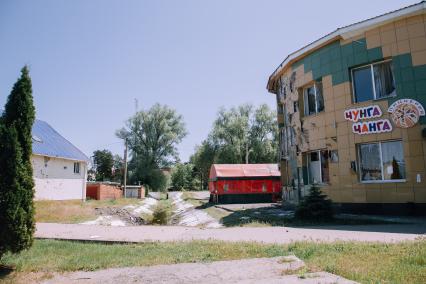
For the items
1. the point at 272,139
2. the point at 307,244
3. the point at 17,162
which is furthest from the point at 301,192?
the point at 272,139

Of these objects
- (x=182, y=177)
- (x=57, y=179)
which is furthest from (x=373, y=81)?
(x=182, y=177)

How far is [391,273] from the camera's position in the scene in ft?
17.1

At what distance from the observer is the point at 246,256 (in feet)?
23.0

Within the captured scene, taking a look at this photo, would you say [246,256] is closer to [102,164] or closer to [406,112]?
[406,112]

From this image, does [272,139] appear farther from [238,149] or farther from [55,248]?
[55,248]

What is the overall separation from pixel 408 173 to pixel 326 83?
5653 mm

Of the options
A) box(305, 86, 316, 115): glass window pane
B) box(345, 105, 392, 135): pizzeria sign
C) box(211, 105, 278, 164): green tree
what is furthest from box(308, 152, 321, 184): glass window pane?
box(211, 105, 278, 164): green tree

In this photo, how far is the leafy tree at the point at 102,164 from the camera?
207ft

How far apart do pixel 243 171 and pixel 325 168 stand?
36.9ft

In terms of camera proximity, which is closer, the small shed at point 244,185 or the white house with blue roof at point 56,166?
the white house with blue roof at point 56,166

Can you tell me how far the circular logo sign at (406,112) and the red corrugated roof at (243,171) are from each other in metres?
14.8

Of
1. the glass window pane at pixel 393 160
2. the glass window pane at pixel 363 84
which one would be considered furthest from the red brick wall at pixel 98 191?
the glass window pane at pixel 393 160

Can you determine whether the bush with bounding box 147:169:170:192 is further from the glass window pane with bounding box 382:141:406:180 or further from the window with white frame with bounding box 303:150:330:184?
the glass window pane with bounding box 382:141:406:180

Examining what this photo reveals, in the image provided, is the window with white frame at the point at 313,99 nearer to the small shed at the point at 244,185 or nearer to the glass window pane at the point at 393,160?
the glass window pane at the point at 393,160
